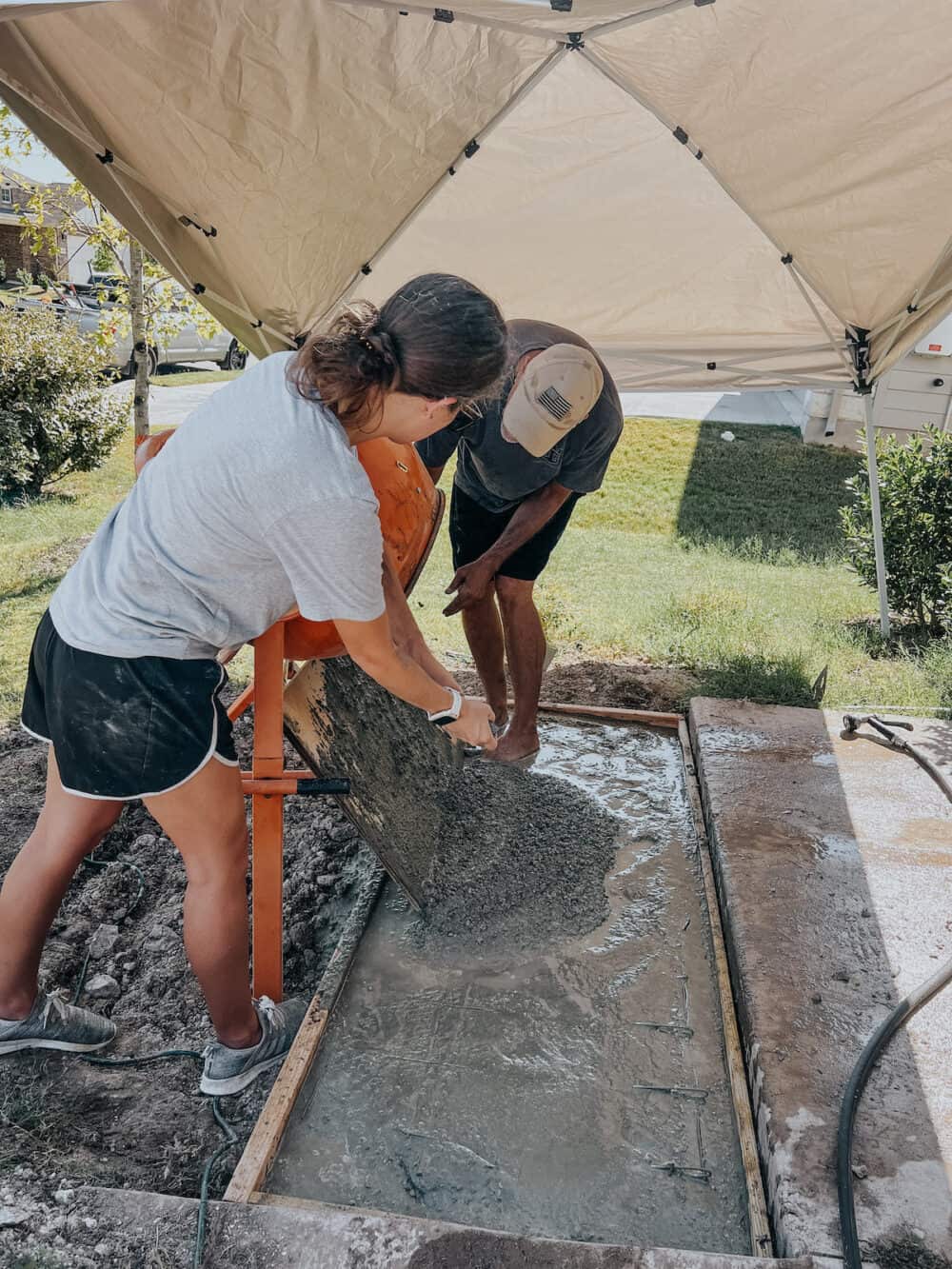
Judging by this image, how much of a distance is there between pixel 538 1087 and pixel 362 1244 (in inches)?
22.9

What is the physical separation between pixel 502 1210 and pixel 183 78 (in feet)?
10.7

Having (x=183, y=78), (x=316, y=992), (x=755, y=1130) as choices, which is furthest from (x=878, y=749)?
(x=183, y=78)

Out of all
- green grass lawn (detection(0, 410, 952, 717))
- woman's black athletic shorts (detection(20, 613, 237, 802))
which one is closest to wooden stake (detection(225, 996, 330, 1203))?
woman's black athletic shorts (detection(20, 613, 237, 802))

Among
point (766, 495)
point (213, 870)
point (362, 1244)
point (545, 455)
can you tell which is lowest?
point (362, 1244)

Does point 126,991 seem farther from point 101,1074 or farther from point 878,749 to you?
point 878,749

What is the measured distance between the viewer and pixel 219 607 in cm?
171

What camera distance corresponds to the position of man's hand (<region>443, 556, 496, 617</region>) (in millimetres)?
3131

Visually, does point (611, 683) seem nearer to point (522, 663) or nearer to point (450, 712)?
point (522, 663)

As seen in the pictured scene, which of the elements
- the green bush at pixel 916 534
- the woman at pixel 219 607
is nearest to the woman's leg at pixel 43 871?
the woman at pixel 219 607

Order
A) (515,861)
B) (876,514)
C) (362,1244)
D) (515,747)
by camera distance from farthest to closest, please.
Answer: (876,514) → (515,747) → (515,861) → (362,1244)

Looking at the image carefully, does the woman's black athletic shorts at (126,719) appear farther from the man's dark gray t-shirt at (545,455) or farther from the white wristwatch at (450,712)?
the man's dark gray t-shirt at (545,455)

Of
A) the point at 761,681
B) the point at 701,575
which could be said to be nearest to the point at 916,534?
the point at 701,575

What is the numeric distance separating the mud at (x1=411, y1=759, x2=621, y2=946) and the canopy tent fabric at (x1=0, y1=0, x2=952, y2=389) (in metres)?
2.27

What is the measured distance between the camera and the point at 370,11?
3078 millimetres
